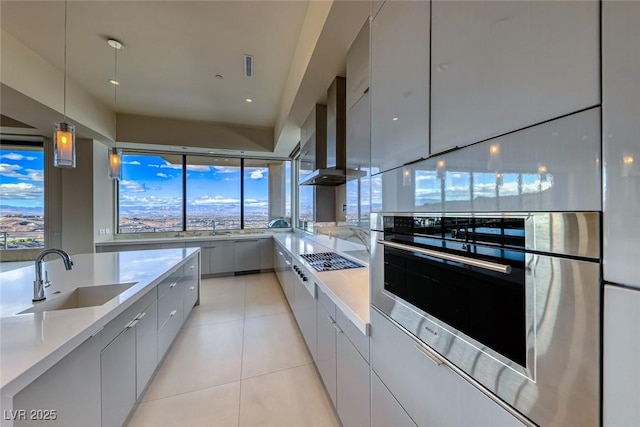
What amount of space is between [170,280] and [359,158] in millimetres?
2205

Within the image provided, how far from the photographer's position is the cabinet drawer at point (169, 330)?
87.1 inches

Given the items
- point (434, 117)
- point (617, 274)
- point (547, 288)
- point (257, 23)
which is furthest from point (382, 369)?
point (257, 23)

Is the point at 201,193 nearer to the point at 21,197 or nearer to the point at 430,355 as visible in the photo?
the point at 21,197

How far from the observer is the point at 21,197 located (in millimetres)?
4184

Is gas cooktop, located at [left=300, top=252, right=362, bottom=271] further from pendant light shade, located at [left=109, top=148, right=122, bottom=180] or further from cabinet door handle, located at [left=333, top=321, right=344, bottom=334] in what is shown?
pendant light shade, located at [left=109, top=148, right=122, bottom=180]

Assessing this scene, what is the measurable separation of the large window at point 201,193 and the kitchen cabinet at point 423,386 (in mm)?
5232

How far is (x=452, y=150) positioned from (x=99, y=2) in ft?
10.4

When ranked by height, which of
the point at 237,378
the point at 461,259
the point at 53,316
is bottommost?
the point at 237,378

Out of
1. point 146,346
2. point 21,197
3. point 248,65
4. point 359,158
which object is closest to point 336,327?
point 359,158

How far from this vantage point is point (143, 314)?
1831 millimetres

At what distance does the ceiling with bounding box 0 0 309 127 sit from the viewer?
2.21 m

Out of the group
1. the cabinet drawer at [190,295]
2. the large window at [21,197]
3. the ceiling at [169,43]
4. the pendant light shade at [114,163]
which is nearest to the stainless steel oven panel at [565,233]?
the ceiling at [169,43]

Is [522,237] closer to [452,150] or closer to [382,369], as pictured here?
[452,150]

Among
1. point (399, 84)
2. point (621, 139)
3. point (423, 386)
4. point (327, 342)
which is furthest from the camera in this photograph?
point (327, 342)
